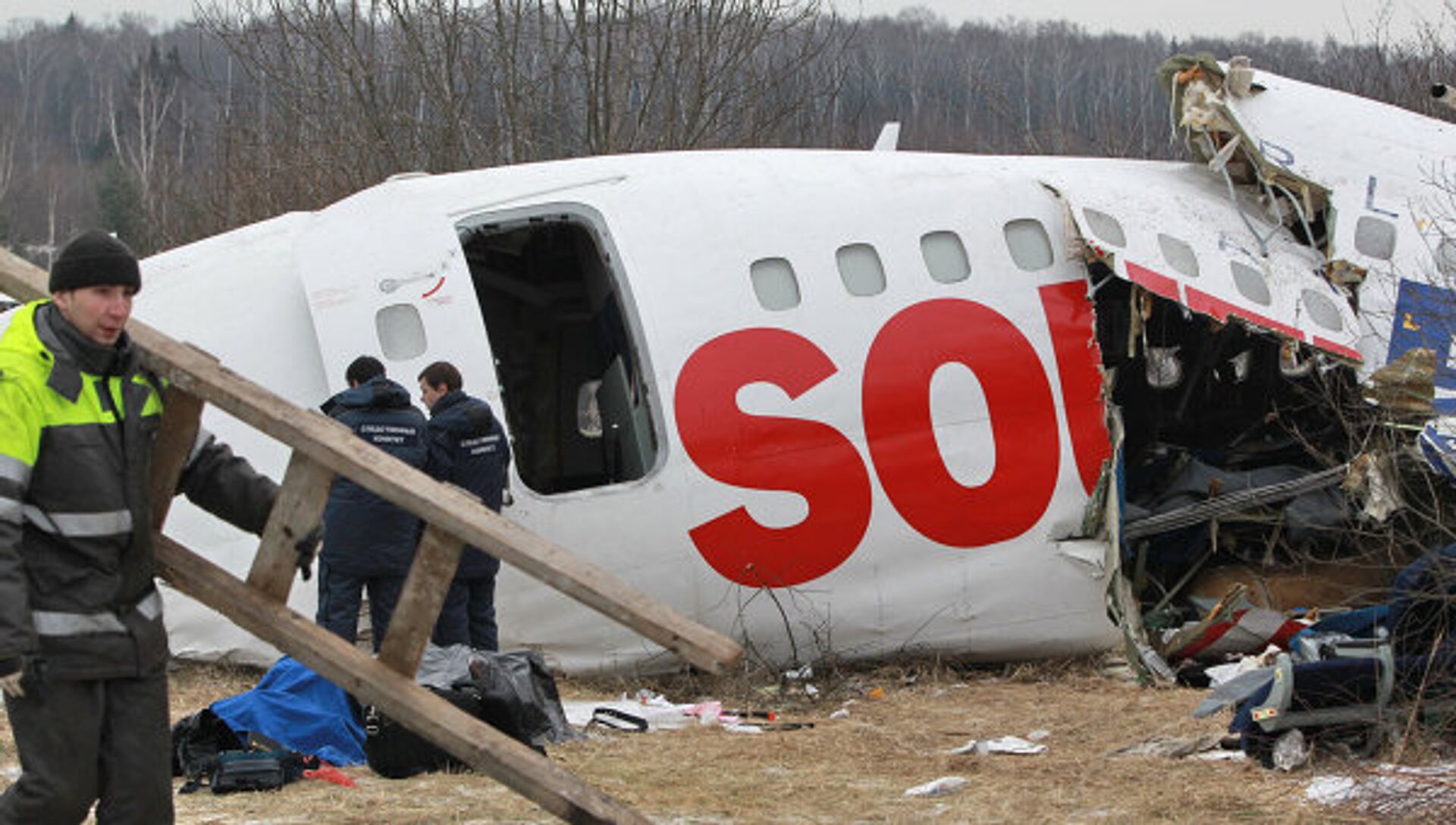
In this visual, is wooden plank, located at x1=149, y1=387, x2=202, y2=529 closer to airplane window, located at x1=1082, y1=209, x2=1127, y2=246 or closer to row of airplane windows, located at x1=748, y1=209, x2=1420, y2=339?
row of airplane windows, located at x1=748, y1=209, x2=1420, y2=339

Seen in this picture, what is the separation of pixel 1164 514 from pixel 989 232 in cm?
204

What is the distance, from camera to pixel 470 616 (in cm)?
1038

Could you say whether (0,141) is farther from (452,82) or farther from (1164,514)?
(1164,514)

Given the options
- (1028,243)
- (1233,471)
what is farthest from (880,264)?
(1233,471)

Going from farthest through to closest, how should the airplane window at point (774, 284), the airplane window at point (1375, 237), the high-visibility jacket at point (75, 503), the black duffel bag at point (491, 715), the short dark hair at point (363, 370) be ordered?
the airplane window at point (1375, 237) < the airplane window at point (774, 284) < the short dark hair at point (363, 370) < the black duffel bag at point (491, 715) < the high-visibility jacket at point (75, 503)

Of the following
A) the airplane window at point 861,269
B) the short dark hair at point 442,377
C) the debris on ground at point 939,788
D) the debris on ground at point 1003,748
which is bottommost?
the debris on ground at point 1003,748

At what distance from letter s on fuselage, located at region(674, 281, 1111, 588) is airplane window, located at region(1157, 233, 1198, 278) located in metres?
0.68

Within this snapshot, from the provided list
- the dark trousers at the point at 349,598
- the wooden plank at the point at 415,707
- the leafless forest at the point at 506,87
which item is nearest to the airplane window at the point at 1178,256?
the dark trousers at the point at 349,598

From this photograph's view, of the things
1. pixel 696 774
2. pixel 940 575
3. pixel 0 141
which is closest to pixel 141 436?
pixel 696 774

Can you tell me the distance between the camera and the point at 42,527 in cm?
523

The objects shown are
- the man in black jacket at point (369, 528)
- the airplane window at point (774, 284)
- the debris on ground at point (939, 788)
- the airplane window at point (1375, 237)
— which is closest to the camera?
the debris on ground at point (939, 788)

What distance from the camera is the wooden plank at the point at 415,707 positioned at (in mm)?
5430

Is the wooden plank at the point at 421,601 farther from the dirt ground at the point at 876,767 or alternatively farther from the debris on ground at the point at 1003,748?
the debris on ground at the point at 1003,748

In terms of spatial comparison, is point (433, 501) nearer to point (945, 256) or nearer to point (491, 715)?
point (491, 715)
